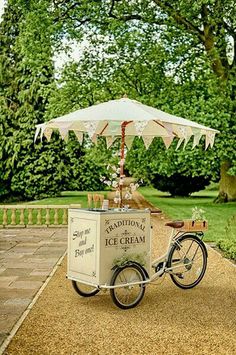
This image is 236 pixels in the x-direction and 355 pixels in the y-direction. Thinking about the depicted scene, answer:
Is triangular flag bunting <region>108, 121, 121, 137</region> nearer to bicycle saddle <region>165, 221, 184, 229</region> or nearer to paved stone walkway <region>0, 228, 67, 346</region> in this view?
bicycle saddle <region>165, 221, 184, 229</region>

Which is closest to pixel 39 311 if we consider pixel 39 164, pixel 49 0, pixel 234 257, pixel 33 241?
pixel 234 257

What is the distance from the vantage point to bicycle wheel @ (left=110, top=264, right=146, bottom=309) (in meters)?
6.77

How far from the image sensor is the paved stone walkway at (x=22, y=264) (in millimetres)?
6633

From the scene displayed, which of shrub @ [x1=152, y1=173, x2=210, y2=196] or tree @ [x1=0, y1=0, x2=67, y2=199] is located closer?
tree @ [x1=0, y1=0, x2=67, y2=199]

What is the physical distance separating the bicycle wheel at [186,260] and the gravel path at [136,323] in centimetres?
14

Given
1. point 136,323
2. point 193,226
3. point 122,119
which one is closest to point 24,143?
point 193,226

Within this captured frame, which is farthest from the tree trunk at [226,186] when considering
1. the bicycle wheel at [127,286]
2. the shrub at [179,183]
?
the bicycle wheel at [127,286]

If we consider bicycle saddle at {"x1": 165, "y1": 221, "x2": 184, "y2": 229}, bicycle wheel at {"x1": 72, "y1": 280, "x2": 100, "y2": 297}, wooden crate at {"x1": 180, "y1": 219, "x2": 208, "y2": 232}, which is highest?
bicycle saddle at {"x1": 165, "y1": 221, "x2": 184, "y2": 229}

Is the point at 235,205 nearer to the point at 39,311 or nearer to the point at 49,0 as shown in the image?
the point at 49,0

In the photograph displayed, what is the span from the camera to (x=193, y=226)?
792 cm

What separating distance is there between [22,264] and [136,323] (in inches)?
152

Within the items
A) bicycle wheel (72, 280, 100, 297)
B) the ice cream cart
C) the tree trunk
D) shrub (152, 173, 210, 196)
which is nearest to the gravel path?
bicycle wheel (72, 280, 100, 297)

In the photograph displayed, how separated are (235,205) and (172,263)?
567 inches

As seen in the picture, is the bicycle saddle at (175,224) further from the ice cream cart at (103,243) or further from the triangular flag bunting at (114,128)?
the triangular flag bunting at (114,128)
